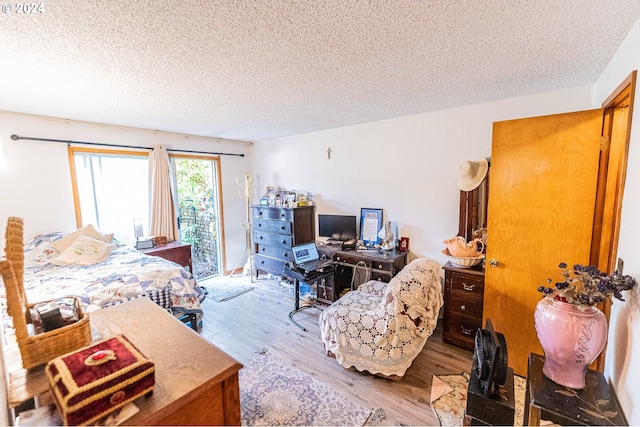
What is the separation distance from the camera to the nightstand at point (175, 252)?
350 cm

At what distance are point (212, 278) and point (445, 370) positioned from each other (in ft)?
12.1

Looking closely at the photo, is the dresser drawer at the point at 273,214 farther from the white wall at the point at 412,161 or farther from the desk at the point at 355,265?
the desk at the point at 355,265

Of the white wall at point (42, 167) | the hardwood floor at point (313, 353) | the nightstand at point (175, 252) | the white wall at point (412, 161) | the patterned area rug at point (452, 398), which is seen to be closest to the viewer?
the patterned area rug at point (452, 398)

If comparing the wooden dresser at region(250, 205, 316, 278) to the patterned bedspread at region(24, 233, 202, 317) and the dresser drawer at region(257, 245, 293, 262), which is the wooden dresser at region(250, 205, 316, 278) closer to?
the dresser drawer at region(257, 245, 293, 262)

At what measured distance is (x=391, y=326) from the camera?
2.04m

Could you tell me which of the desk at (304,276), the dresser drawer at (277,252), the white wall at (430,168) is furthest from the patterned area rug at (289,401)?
the dresser drawer at (277,252)

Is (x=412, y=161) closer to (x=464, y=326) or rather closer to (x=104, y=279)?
(x=464, y=326)

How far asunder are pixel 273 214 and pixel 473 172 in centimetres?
268

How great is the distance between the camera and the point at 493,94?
2.48 m

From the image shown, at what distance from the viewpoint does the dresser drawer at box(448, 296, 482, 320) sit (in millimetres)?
2445

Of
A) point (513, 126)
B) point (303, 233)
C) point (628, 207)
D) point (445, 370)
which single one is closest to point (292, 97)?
point (513, 126)

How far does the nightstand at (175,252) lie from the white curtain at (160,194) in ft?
0.91

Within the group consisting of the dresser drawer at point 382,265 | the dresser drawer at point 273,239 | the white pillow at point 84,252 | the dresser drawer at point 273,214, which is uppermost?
the dresser drawer at point 273,214

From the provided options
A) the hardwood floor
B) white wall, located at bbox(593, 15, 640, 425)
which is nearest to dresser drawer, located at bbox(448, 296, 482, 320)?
the hardwood floor
